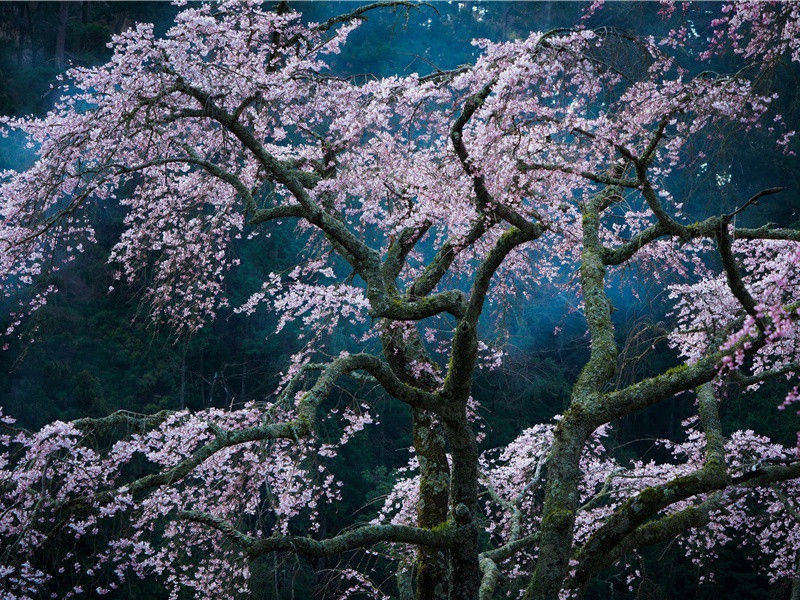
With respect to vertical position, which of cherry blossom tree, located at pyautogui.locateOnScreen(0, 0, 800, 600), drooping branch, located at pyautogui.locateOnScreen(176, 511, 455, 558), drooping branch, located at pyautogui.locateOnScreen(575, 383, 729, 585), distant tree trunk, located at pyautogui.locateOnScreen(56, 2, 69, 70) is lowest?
drooping branch, located at pyautogui.locateOnScreen(176, 511, 455, 558)

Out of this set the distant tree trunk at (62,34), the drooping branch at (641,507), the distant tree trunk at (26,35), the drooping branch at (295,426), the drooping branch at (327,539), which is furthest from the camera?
the distant tree trunk at (26,35)

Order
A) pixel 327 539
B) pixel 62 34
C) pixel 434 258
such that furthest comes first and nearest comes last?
pixel 62 34
pixel 434 258
pixel 327 539

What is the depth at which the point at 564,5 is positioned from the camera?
41.7 ft

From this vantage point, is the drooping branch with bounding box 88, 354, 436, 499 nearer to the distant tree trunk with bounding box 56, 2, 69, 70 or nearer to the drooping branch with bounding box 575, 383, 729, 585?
the drooping branch with bounding box 575, 383, 729, 585

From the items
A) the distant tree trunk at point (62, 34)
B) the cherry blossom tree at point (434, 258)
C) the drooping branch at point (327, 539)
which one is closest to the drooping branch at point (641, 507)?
the cherry blossom tree at point (434, 258)

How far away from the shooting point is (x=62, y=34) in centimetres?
1033

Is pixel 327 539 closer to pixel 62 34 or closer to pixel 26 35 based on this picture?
pixel 62 34

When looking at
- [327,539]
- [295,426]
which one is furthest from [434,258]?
[327,539]

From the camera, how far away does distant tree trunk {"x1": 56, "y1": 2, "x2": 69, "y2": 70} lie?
10079mm

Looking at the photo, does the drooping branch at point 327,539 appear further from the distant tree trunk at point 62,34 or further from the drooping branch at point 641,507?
the distant tree trunk at point 62,34

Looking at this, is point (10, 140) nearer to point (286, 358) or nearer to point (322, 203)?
point (286, 358)

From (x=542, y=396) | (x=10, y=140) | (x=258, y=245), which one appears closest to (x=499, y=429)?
(x=542, y=396)

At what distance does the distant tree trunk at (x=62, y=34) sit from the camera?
10.1 metres

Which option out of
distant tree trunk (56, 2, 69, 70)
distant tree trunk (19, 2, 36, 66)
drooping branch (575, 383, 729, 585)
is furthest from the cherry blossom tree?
distant tree trunk (19, 2, 36, 66)
